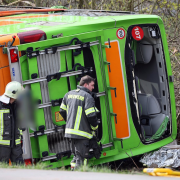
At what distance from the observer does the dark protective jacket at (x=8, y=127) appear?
453 cm

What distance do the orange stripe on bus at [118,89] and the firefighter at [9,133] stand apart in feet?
4.45

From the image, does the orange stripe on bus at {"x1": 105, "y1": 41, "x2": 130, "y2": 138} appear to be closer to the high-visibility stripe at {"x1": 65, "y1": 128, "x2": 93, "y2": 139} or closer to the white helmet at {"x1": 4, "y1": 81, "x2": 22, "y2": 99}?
the high-visibility stripe at {"x1": 65, "y1": 128, "x2": 93, "y2": 139}

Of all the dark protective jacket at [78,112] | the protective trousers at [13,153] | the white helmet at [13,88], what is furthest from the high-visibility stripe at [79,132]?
the white helmet at [13,88]

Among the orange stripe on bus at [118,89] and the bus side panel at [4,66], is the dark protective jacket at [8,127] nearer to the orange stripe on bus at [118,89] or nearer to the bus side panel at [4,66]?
the bus side panel at [4,66]

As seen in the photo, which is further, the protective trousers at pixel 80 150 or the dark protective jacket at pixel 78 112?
the protective trousers at pixel 80 150

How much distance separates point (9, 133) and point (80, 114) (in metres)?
0.93

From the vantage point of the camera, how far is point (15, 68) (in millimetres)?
4355

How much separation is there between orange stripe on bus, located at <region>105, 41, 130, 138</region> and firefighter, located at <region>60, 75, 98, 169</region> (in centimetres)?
51

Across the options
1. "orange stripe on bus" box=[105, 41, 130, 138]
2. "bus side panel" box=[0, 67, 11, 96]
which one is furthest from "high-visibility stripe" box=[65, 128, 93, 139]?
"bus side panel" box=[0, 67, 11, 96]

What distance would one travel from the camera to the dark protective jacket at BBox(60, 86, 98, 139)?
14.9 ft

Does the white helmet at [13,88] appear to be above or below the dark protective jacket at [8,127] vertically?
above

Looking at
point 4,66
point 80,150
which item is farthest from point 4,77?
point 80,150

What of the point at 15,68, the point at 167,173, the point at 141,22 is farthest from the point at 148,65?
the point at 167,173

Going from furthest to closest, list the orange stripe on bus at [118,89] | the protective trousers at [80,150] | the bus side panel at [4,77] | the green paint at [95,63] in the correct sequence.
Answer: the orange stripe on bus at [118,89] < the protective trousers at [80,150] < the green paint at [95,63] < the bus side panel at [4,77]
